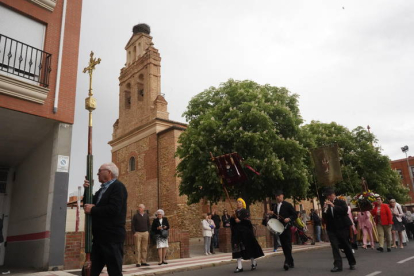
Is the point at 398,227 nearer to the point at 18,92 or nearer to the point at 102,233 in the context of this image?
the point at 102,233

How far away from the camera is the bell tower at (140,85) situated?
29.3 meters

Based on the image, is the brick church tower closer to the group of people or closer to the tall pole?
the tall pole

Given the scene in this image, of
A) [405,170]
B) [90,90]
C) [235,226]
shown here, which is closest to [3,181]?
[90,90]

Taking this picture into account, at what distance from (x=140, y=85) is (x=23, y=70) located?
2346 centimetres

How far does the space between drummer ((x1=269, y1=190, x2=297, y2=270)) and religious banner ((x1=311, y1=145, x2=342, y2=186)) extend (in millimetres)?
8367

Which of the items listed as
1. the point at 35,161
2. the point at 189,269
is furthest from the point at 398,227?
the point at 35,161

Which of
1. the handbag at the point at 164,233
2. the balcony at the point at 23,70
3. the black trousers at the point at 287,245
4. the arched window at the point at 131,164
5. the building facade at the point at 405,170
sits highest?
the building facade at the point at 405,170

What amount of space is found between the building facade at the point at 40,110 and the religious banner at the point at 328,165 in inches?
475

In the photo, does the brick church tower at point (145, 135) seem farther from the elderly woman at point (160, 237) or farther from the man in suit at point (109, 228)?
the man in suit at point (109, 228)

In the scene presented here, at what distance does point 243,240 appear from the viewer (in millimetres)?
8266

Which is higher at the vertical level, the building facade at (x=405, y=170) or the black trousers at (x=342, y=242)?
the building facade at (x=405, y=170)

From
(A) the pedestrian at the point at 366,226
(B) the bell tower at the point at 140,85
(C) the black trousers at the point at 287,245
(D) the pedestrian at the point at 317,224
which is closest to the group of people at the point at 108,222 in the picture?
(C) the black trousers at the point at 287,245

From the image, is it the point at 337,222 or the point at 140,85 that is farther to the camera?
the point at 140,85

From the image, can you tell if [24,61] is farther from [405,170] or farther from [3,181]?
[405,170]
